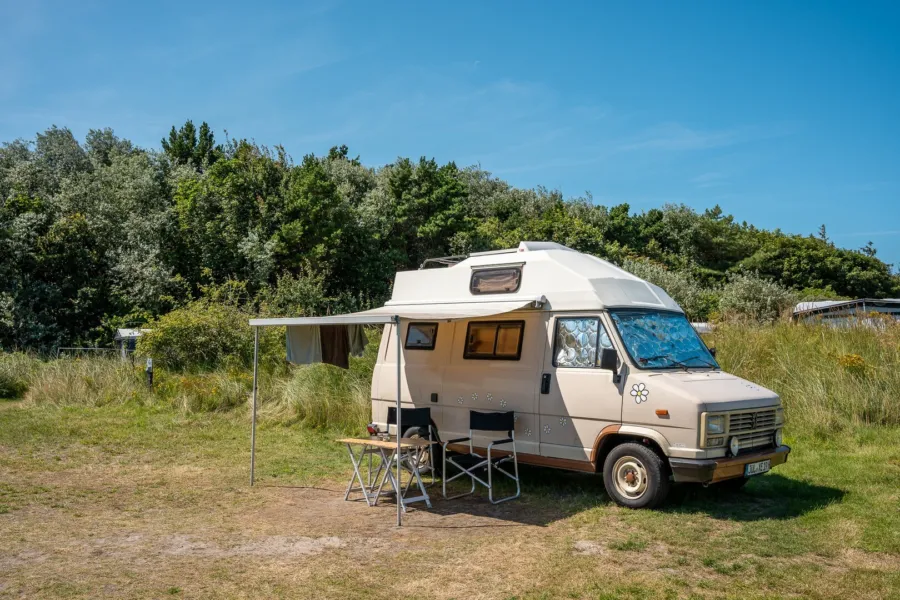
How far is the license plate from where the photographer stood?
7.88 metres

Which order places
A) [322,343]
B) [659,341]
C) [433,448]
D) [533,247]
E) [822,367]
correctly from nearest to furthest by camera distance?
[659,341] → [533,247] → [433,448] → [322,343] → [822,367]

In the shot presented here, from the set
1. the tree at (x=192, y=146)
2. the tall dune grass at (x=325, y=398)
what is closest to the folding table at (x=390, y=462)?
the tall dune grass at (x=325, y=398)

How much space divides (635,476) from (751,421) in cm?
135

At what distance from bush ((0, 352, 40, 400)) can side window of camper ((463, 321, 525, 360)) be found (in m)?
A: 14.7

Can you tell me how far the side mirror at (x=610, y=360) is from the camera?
802 centimetres

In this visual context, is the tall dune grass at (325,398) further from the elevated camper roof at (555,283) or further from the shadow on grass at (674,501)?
the shadow on grass at (674,501)

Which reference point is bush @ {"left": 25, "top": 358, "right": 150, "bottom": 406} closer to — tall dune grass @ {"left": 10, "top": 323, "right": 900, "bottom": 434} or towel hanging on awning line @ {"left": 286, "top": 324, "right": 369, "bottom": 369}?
tall dune grass @ {"left": 10, "top": 323, "right": 900, "bottom": 434}

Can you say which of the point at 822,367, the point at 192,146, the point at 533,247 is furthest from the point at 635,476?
the point at 192,146

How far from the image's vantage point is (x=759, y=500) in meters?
8.50

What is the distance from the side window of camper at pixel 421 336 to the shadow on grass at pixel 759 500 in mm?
3626

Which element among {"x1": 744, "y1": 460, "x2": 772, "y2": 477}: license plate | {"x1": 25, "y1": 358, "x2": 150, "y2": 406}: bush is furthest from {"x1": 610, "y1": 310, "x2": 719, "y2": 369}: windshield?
{"x1": 25, "y1": 358, "x2": 150, "y2": 406}: bush

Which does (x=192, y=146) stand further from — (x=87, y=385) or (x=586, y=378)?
(x=586, y=378)

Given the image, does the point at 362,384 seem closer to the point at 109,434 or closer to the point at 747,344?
the point at 109,434

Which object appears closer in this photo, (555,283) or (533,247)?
(555,283)
